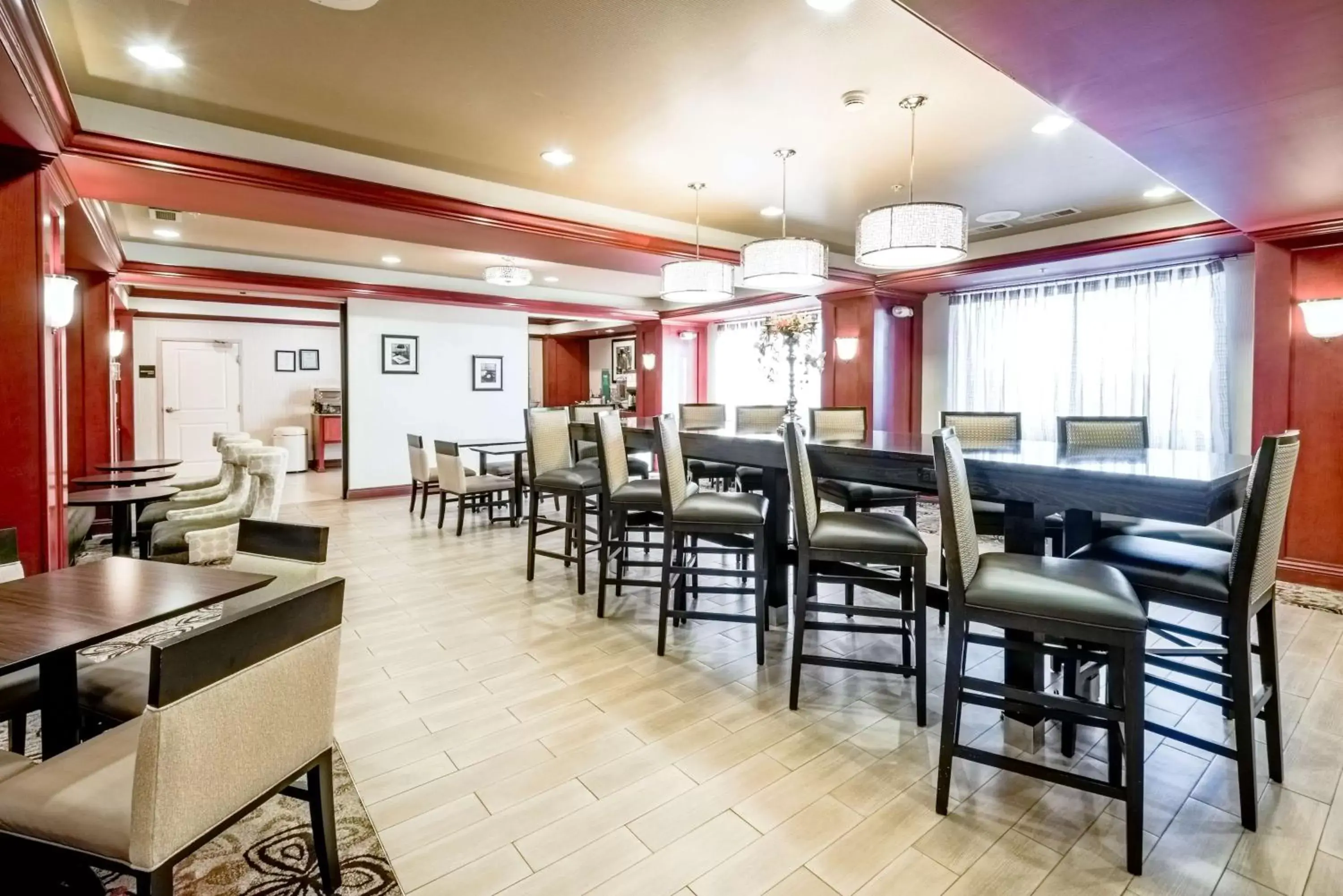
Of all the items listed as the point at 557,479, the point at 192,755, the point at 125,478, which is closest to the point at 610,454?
the point at 557,479

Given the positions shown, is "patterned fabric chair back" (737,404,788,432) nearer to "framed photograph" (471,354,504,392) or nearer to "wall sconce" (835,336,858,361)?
"wall sconce" (835,336,858,361)

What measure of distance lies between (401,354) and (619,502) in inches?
212

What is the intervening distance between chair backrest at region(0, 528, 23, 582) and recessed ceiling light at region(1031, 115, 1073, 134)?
453 cm

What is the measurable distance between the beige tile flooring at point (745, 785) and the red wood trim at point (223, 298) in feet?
20.9

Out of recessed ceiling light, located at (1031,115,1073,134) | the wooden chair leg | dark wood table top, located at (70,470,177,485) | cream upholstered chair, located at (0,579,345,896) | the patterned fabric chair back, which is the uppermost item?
recessed ceiling light, located at (1031,115,1073,134)

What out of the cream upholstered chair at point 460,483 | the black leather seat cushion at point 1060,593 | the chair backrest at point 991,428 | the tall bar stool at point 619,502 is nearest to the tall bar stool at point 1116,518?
the chair backrest at point 991,428

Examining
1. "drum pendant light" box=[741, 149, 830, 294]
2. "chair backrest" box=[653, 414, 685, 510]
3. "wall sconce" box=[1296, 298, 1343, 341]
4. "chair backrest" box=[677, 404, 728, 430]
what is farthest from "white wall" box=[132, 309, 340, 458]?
"wall sconce" box=[1296, 298, 1343, 341]

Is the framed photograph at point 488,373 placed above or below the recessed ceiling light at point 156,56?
below

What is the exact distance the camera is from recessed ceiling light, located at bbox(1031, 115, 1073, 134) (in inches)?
127

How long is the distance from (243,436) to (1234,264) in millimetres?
8008

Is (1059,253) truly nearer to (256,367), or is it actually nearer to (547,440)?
(547,440)

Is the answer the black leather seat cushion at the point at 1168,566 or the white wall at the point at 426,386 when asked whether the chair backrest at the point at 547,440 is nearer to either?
the black leather seat cushion at the point at 1168,566

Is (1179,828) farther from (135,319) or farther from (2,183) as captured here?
(135,319)

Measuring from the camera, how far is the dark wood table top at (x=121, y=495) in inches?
148
